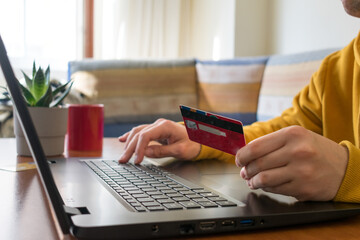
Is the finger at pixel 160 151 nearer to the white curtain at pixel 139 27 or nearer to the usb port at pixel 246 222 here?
the usb port at pixel 246 222

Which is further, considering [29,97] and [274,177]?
[29,97]

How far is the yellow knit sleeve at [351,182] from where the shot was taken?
57 centimetres

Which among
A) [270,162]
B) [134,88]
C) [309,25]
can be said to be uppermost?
[309,25]

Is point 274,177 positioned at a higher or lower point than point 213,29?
lower

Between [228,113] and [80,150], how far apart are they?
183cm

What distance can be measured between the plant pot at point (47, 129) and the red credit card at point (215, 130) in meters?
0.51

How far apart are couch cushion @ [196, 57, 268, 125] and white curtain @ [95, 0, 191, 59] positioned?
91 centimetres

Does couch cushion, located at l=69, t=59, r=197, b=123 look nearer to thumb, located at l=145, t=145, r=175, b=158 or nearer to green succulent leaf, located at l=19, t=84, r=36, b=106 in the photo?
green succulent leaf, located at l=19, t=84, r=36, b=106

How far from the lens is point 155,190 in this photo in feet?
1.92

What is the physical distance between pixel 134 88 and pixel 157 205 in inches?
100

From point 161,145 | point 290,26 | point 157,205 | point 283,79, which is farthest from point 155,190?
point 290,26

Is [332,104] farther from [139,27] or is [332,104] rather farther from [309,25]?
[139,27]

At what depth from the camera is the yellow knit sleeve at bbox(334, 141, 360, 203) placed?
1.87ft

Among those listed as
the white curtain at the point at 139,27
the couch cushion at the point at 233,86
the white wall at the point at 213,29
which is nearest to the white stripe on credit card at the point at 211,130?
the couch cushion at the point at 233,86
